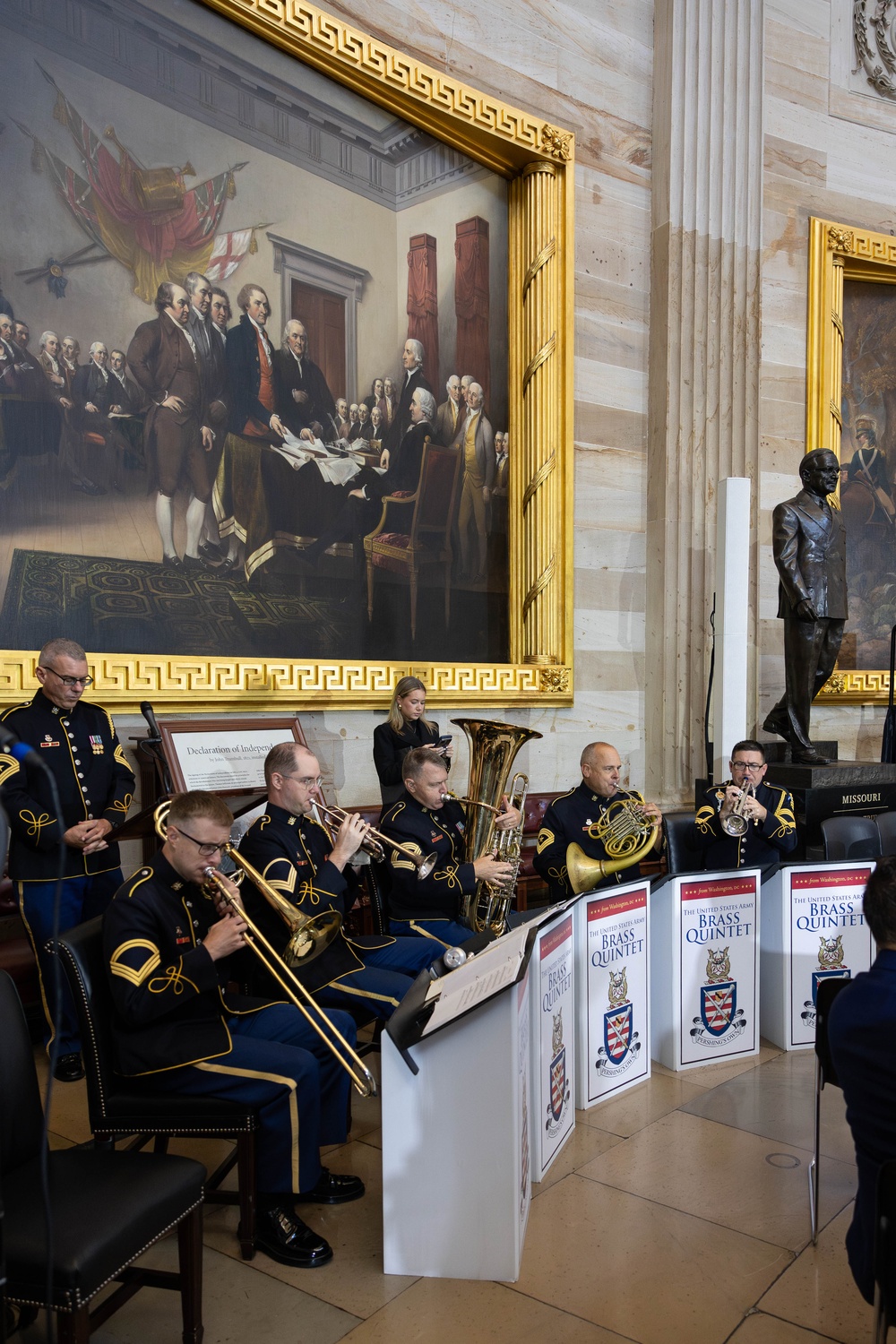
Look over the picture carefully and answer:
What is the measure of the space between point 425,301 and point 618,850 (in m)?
4.63

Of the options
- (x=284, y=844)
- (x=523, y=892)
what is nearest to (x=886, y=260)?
(x=523, y=892)

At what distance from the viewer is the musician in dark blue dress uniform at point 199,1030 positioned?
107 inches

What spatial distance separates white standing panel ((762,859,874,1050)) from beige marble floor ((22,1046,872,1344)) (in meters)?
0.79

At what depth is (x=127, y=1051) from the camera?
2.72 m

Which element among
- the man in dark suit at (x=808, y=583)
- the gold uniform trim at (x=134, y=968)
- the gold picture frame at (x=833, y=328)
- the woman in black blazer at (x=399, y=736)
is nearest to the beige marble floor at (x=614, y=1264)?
the gold uniform trim at (x=134, y=968)

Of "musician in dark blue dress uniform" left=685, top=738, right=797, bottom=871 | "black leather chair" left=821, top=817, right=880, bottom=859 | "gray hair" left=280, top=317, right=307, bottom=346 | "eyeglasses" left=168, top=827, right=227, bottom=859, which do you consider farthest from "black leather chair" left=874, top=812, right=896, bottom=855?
"gray hair" left=280, top=317, right=307, bottom=346

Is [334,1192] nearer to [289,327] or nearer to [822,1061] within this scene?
[822,1061]

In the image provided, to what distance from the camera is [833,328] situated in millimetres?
9453

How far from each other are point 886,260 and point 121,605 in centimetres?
848

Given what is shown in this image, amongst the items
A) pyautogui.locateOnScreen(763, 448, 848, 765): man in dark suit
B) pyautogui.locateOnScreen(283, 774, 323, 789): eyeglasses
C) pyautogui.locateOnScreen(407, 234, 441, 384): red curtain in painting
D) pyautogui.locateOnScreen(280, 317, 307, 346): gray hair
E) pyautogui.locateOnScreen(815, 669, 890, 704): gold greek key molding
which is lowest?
pyautogui.locateOnScreen(283, 774, 323, 789): eyeglasses

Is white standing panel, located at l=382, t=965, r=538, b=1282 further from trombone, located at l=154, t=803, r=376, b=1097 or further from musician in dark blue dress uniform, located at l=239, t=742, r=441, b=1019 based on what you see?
musician in dark blue dress uniform, located at l=239, t=742, r=441, b=1019

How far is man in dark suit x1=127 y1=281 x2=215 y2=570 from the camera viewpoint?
5566 millimetres

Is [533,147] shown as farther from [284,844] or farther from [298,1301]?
[298,1301]

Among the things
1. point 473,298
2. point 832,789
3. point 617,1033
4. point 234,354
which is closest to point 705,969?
point 617,1033
